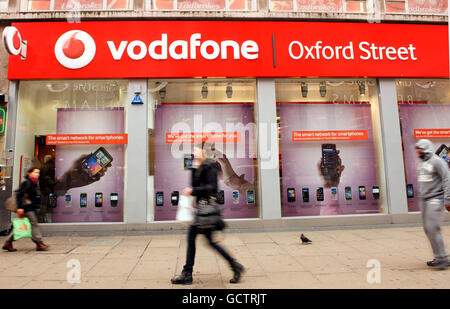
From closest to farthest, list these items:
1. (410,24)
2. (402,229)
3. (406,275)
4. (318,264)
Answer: (406,275), (318,264), (402,229), (410,24)

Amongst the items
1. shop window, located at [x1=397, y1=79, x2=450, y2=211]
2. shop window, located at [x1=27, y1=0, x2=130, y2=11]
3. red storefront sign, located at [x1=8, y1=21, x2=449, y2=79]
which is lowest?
shop window, located at [x1=397, y1=79, x2=450, y2=211]

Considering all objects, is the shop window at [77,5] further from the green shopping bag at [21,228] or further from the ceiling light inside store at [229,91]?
the green shopping bag at [21,228]

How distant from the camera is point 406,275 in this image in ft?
14.1

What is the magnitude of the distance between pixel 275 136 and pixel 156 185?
3780mm

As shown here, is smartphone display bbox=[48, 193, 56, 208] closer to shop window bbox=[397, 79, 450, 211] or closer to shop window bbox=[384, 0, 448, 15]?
shop window bbox=[397, 79, 450, 211]

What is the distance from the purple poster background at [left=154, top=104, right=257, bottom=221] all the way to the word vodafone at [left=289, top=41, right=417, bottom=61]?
2187 millimetres

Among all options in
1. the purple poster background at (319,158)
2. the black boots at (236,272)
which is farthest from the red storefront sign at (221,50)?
the black boots at (236,272)

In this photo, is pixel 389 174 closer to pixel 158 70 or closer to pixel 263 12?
pixel 263 12

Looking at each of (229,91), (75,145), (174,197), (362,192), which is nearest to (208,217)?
(174,197)

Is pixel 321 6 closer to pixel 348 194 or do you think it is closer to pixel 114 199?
pixel 348 194

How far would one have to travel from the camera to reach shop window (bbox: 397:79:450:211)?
897 centimetres

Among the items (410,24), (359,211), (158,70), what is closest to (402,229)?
(359,211)

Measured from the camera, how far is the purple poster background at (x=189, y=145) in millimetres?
8453

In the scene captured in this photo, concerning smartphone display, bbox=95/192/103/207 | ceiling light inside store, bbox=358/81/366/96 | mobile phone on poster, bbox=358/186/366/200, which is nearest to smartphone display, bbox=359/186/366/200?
mobile phone on poster, bbox=358/186/366/200
